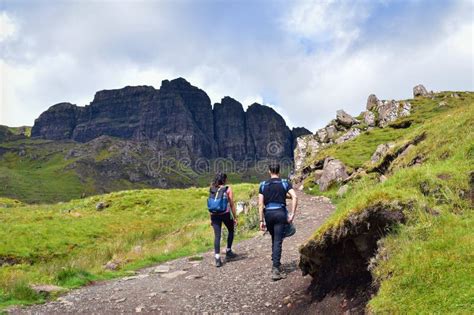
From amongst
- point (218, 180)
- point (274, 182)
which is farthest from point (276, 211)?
point (218, 180)

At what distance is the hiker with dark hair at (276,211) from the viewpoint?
492 inches

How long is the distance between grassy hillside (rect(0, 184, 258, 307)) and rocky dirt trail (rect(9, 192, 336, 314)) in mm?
1609

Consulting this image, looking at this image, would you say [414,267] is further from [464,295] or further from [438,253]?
[464,295]

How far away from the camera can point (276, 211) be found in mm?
12562

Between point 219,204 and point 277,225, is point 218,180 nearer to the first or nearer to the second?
point 219,204

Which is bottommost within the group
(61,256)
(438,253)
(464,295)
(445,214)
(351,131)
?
(61,256)

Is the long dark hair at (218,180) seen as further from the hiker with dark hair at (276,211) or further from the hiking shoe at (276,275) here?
the hiking shoe at (276,275)

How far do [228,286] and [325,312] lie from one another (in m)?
5.03

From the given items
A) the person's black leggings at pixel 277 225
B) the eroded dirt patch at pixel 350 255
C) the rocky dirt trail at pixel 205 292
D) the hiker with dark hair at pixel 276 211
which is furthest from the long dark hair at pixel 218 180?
the eroded dirt patch at pixel 350 255

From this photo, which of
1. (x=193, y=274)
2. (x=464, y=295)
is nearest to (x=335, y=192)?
(x=193, y=274)

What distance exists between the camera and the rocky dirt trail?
1080 centimetres

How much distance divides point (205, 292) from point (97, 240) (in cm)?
2725

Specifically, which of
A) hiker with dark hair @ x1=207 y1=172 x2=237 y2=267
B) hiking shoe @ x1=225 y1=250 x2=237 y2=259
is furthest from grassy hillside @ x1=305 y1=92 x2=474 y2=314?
hiking shoe @ x1=225 y1=250 x2=237 y2=259

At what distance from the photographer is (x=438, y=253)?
6832mm
